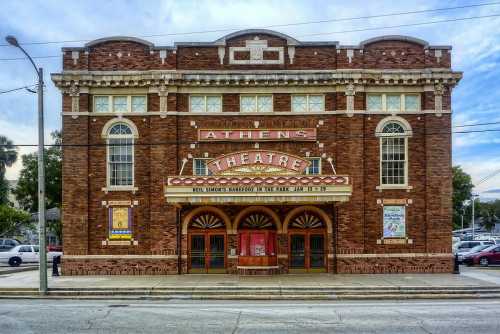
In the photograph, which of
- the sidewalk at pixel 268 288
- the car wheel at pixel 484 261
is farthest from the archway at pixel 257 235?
the car wheel at pixel 484 261

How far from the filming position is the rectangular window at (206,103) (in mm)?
26578

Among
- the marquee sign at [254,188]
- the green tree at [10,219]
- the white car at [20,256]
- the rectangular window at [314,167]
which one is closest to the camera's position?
the marquee sign at [254,188]

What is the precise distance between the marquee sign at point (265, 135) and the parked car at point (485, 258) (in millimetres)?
14367

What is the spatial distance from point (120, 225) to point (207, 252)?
4284 mm

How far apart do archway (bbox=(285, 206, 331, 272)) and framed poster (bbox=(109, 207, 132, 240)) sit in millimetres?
7466

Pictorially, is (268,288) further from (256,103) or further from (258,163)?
(256,103)

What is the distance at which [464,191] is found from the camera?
7344 cm

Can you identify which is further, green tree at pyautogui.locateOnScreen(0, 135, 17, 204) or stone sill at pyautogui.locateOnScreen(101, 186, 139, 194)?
green tree at pyautogui.locateOnScreen(0, 135, 17, 204)

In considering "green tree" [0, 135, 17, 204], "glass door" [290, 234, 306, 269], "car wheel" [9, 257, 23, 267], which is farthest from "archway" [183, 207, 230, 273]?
"green tree" [0, 135, 17, 204]

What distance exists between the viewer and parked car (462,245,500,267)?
110 feet

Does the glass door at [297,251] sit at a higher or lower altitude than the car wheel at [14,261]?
higher

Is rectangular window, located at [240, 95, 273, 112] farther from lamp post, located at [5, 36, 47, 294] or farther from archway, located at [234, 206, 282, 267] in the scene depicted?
lamp post, located at [5, 36, 47, 294]

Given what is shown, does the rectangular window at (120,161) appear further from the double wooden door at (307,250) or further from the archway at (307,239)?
the double wooden door at (307,250)

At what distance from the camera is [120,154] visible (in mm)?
26625
